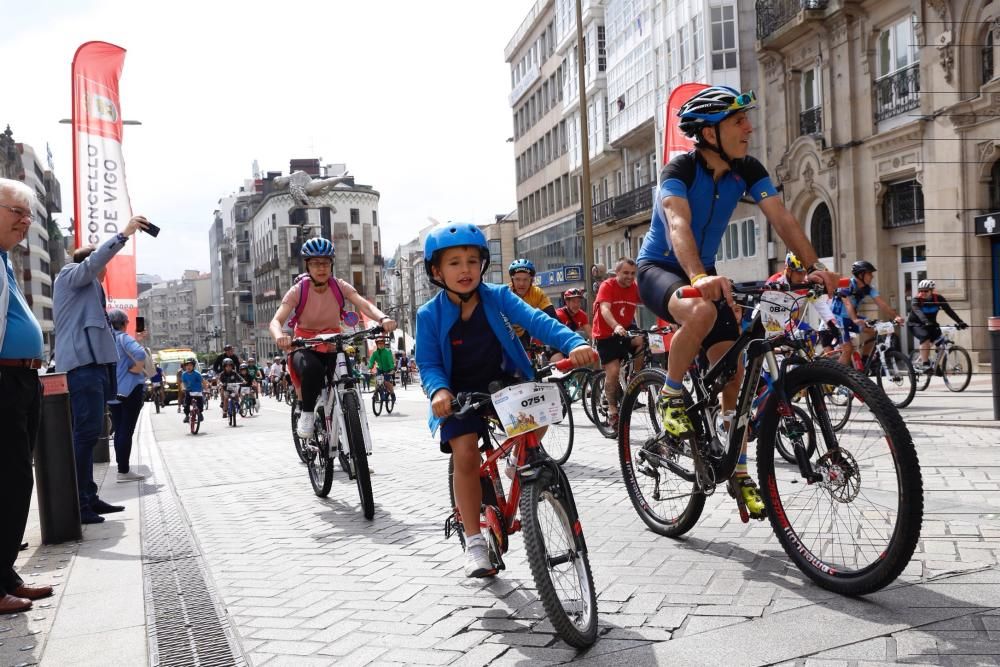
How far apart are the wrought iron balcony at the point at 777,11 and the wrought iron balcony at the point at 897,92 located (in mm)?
3153

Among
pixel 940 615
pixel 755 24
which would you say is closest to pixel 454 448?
pixel 940 615

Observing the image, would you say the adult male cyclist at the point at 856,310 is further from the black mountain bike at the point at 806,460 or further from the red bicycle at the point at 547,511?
the red bicycle at the point at 547,511

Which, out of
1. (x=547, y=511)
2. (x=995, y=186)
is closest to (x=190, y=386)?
(x=995, y=186)

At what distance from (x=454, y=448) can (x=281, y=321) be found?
12.1 ft

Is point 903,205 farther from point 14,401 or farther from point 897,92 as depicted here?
point 14,401

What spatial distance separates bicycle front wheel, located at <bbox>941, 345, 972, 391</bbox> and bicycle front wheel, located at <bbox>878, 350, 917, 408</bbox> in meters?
2.14

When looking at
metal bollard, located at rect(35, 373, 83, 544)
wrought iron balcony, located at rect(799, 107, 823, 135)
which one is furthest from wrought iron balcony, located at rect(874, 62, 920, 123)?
metal bollard, located at rect(35, 373, 83, 544)

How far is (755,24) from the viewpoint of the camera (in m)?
Answer: 29.9

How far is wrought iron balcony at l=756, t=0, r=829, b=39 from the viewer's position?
24.9 meters

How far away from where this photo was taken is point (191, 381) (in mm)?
20891

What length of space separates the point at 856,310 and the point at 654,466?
781 centimetres

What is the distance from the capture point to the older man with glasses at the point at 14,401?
435 cm

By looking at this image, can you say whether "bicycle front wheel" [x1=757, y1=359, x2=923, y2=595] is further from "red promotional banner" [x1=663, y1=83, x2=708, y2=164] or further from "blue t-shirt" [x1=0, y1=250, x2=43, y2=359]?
"red promotional banner" [x1=663, y1=83, x2=708, y2=164]

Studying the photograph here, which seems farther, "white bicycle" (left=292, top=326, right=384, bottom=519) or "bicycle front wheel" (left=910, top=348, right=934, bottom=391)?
"bicycle front wheel" (left=910, top=348, right=934, bottom=391)
